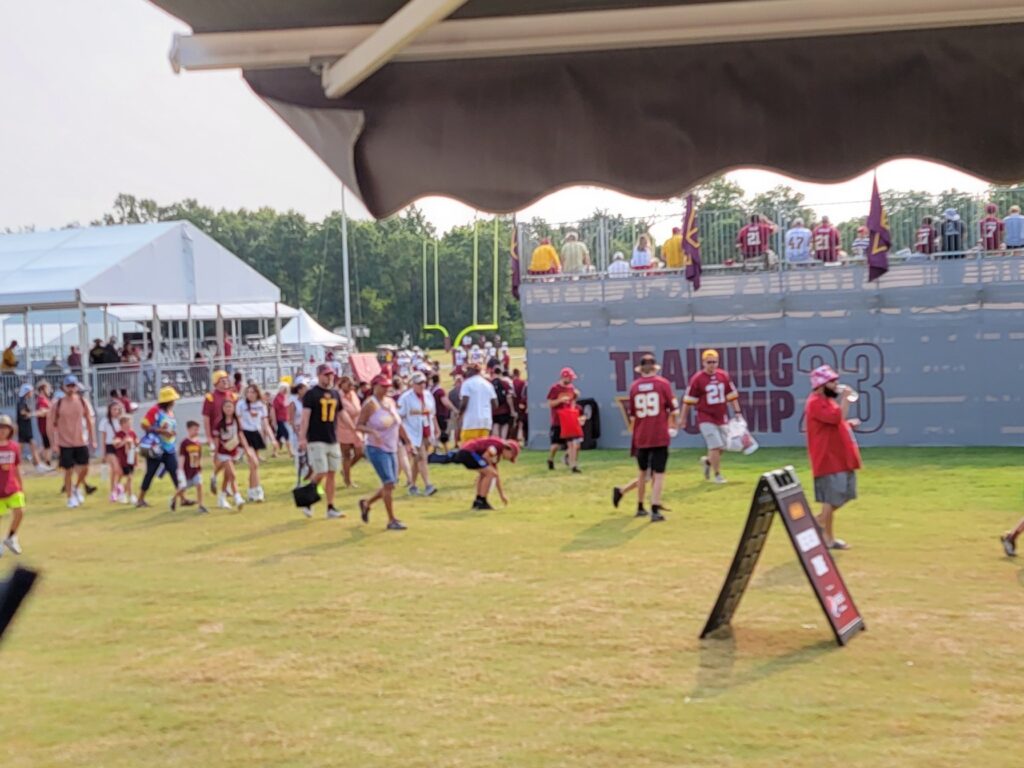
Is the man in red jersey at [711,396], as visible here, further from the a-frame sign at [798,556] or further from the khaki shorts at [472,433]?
the a-frame sign at [798,556]

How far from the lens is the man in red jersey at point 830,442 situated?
1198 centimetres

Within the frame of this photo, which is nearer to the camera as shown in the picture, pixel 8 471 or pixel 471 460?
pixel 8 471

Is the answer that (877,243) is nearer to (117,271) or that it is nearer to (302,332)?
(117,271)

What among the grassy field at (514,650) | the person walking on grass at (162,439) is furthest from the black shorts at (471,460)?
the person walking on grass at (162,439)

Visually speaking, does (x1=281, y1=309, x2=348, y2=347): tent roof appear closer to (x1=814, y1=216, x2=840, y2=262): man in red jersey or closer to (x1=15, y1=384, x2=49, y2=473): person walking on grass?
(x1=15, y1=384, x2=49, y2=473): person walking on grass

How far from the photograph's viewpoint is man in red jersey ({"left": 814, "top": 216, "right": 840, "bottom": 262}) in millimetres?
26016

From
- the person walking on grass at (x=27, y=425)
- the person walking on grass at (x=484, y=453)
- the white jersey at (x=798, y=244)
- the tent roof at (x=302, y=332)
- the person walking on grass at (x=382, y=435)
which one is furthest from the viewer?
the tent roof at (x=302, y=332)

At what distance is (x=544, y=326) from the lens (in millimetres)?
27719

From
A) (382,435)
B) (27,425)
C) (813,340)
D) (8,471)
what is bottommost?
(27,425)

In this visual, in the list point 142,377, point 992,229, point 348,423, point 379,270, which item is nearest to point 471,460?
point 348,423

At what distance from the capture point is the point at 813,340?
25.9 meters

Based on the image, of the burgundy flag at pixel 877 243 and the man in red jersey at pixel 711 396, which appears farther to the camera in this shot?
the burgundy flag at pixel 877 243

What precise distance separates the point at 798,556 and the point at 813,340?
17.5 metres

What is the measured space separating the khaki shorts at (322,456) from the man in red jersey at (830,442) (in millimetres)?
7172
